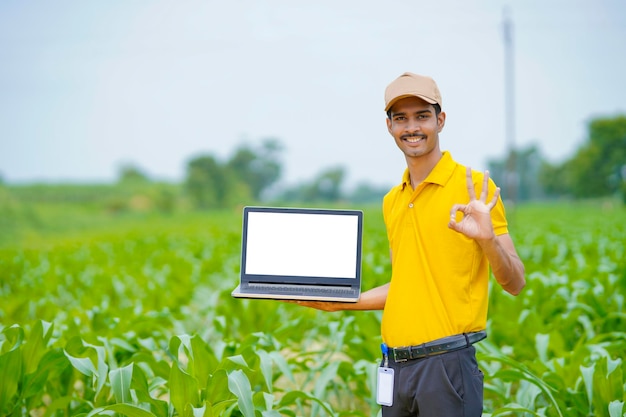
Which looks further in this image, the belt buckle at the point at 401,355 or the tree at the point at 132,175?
the tree at the point at 132,175

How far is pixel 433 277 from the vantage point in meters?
2.04

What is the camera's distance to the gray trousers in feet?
6.56

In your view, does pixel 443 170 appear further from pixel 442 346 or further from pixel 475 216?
pixel 442 346

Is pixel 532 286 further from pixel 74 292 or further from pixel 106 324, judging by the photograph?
pixel 74 292

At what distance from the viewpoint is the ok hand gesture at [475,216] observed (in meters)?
1.82

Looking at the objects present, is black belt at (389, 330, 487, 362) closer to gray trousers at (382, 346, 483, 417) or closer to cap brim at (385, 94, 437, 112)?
gray trousers at (382, 346, 483, 417)

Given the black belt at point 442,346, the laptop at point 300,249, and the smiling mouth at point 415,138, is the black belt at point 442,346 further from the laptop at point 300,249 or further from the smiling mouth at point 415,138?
the smiling mouth at point 415,138

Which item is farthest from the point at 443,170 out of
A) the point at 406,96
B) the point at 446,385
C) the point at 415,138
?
the point at 446,385

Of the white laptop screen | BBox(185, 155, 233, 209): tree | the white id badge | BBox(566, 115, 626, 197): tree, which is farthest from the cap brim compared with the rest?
BBox(185, 155, 233, 209): tree

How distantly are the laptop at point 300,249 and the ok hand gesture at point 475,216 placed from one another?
15.8 inches

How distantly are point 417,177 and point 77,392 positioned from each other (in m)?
2.28

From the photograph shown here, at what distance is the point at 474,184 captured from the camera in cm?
203

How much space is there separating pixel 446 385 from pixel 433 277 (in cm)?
31

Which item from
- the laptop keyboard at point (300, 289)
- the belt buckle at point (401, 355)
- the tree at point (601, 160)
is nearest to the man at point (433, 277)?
the belt buckle at point (401, 355)
